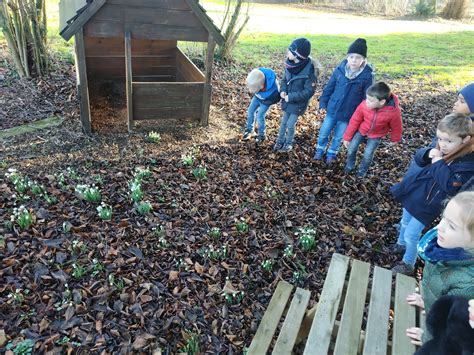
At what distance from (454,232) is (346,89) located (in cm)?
326

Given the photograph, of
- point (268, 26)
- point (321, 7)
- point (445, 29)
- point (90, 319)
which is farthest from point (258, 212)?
point (321, 7)

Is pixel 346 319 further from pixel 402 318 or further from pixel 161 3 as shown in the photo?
pixel 161 3

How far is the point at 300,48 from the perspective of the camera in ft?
15.5

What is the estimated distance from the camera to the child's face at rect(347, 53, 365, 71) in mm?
4602

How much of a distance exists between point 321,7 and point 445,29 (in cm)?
723

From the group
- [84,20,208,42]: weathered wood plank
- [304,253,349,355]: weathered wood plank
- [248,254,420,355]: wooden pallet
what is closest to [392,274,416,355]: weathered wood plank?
[248,254,420,355]: wooden pallet

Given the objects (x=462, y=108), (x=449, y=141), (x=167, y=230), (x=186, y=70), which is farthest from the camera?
(x=186, y=70)

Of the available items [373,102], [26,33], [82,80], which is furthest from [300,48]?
[26,33]

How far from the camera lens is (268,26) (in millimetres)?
14422

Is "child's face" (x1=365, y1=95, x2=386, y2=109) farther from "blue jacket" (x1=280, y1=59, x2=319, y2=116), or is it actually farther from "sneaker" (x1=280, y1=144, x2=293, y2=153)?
"sneaker" (x1=280, y1=144, x2=293, y2=153)

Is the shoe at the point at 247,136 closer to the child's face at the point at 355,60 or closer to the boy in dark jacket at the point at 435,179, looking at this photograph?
the child's face at the point at 355,60

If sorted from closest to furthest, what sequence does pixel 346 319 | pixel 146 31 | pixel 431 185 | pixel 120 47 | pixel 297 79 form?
pixel 346 319 → pixel 431 185 → pixel 297 79 → pixel 146 31 → pixel 120 47

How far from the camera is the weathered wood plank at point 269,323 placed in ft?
8.29

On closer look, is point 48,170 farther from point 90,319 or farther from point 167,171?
point 90,319
